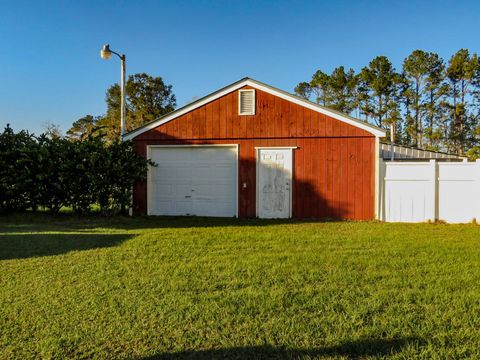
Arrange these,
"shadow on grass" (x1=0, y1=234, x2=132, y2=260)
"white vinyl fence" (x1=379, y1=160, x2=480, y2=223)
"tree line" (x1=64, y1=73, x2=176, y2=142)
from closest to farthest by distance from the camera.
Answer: "shadow on grass" (x1=0, y1=234, x2=132, y2=260), "white vinyl fence" (x1=379, y1=160, x2=480, y2=223), "tree line" (x1=64, y1=73, x2=176, y2=142)

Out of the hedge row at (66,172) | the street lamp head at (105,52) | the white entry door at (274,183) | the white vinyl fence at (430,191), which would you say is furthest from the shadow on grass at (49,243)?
the white vinyl fence at (430,191)

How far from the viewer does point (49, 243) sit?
5.82 metres

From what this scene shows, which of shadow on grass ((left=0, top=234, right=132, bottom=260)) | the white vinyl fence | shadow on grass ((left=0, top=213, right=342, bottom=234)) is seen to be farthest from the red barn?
shadow on grass ((left=0, top=234, right=132, bottom=260))

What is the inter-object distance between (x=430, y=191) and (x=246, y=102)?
17.0 feet

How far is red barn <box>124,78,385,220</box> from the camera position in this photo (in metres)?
9.10

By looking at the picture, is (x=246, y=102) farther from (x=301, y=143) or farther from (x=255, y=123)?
(x=301, y=143)

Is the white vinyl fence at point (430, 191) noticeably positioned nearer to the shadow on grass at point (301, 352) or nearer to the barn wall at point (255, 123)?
the barn wall at point (255, 123)

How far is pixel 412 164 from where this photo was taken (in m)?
8.47

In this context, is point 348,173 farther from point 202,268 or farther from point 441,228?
point 202,268

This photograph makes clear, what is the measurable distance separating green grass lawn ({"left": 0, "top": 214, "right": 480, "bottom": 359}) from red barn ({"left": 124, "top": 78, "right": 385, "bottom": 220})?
306 cm

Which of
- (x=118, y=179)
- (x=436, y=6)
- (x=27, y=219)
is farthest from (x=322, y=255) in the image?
(x=436, y=6)

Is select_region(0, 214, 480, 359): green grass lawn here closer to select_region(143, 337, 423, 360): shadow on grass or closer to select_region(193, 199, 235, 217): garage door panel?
select_region(143, 337, 423, 360): shadow on grass

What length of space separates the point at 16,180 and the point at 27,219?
3.51 feet

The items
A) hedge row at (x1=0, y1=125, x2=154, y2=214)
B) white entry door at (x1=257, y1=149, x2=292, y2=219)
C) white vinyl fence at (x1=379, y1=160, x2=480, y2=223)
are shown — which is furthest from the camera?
white entry door at (x1=257, y1=149, x2=292, y2=219)
